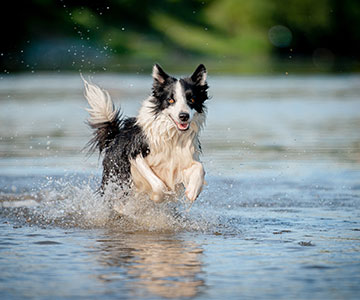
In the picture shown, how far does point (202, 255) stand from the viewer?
659 centimetres

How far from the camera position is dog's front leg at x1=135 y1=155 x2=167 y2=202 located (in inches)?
313

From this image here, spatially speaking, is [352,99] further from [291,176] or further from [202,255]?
[202,255]

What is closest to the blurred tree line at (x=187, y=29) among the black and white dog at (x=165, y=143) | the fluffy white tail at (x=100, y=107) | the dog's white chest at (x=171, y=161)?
the fluffy white tail at (x=100, y=107)

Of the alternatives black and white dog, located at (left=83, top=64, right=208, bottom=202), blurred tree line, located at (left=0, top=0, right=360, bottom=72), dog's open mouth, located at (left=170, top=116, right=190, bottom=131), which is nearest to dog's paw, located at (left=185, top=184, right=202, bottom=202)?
black and white dog, located at (left=83, top=64, right=208, bottom=202)

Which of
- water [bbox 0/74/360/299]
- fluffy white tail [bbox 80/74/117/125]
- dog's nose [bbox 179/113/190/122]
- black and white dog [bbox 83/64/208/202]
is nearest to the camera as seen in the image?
water [bbox 0/74/360/299]

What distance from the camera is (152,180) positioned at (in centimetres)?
798

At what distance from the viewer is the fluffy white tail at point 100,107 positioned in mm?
8797

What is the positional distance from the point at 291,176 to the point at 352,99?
12.9m

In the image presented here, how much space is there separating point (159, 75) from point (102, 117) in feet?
3.69

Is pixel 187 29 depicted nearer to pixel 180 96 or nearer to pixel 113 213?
pixel 113 213

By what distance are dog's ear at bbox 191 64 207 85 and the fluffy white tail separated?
1237 millimetres

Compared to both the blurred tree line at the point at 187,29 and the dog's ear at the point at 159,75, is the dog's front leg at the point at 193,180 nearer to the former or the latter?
the dog's ear at the point at 159,75

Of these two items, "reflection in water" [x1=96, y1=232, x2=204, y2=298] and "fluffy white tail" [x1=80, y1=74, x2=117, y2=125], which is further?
"fluffy white tail" [x1=80, y1=74, x2=117, y2=125]

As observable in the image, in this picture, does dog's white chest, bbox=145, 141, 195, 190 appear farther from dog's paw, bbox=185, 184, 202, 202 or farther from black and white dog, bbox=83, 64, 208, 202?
dog's paw, bbox=185, 184, 202, 202
